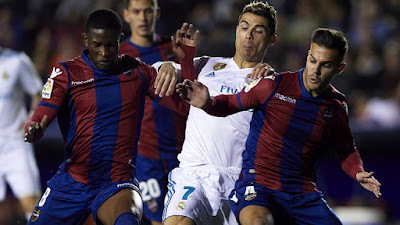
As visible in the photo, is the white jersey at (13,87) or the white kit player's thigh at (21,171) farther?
the white jersey at (13,87)

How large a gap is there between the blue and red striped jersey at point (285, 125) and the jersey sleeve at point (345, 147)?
2 centimetres

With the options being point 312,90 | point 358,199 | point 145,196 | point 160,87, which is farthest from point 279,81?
point 358,199

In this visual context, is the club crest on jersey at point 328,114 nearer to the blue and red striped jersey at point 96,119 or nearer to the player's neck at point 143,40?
the blue and red striped jersey at point 96,119

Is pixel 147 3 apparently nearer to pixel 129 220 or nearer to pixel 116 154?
pixel 116 154

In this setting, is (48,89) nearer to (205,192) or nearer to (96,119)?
(96,119)

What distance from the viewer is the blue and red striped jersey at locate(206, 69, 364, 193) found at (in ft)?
16.3

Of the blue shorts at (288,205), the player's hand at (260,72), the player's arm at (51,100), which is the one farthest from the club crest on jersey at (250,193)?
the player's arm at (51,100)

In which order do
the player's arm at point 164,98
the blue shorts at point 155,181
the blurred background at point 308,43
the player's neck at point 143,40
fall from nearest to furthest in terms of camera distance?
the player's arm at point 164,98
the blue shorts at point 155,181
the player's neck at point 143,40
the blurred background at point 308,43

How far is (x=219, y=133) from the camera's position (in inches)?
215

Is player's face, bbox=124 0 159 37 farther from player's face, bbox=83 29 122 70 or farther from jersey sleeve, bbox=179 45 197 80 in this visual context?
player's face, bbox=83 29 122 70

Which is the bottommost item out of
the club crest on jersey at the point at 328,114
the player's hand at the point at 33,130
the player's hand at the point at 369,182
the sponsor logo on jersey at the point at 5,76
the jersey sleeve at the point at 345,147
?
the sponsor logo on jersey at the point at 5,76

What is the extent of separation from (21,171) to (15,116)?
2.23ft

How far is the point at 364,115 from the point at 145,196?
15.6 feet

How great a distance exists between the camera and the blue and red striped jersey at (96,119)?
4887 mm
